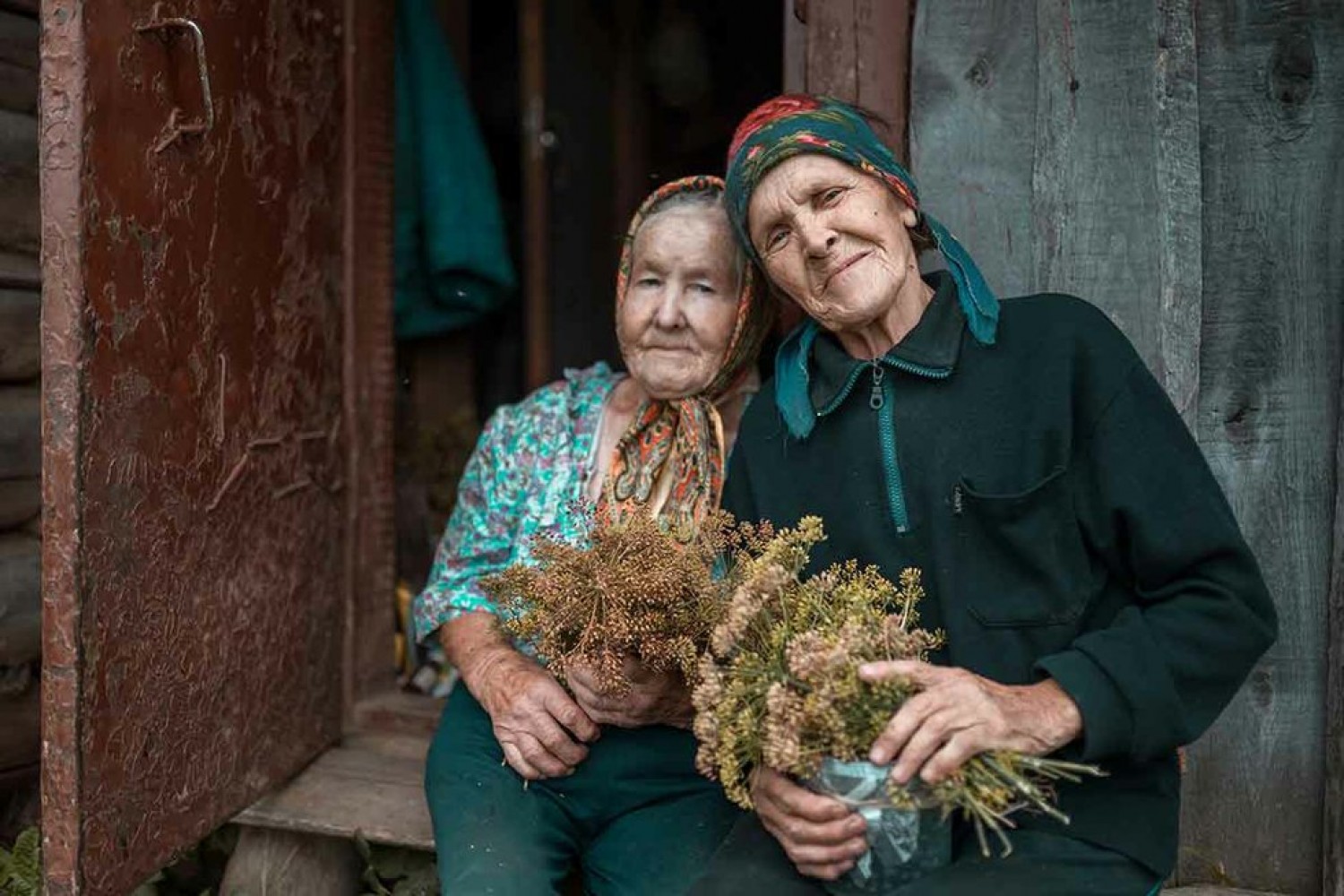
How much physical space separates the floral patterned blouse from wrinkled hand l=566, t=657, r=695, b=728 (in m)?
0.39

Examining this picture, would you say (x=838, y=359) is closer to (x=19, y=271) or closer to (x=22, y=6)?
(x=19, y=271)

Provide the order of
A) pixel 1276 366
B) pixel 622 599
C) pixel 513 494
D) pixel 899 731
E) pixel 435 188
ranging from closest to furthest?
pixel 899 731 → pixel 622 599 → pixel 1276 366 → pixel 513 494 → pixel 435 188

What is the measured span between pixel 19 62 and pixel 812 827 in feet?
9.07

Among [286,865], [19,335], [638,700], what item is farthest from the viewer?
[19,335]

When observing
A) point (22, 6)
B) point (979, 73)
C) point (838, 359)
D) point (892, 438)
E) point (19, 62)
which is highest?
point (22, 6)

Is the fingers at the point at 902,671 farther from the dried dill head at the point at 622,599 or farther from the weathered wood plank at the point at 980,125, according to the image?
the weathered wood plank at the point at 980,125

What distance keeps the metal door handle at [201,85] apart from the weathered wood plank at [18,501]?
4.02ft

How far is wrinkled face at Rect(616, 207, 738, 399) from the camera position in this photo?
2652 mm

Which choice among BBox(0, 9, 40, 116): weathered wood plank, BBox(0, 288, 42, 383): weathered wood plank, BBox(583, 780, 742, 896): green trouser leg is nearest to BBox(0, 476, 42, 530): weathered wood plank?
BBox(0, 288, 42, 383): weathered wood plank

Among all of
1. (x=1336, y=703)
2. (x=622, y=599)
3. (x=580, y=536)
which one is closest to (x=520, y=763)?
(x=580, y=536)

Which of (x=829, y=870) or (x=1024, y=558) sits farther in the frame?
(x=1024, y=558)

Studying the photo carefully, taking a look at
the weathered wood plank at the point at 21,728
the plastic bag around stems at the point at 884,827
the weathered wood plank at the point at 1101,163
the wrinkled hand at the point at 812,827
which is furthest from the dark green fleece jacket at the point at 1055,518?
the weathered wood plank at the point at 21,728

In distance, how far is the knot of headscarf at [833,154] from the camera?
226cm

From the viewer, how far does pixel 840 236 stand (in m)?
2.26
